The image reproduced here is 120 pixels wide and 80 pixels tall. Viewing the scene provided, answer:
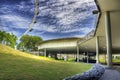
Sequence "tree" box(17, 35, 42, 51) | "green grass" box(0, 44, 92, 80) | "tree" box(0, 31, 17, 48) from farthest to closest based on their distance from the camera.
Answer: "tree" box(17, 35, 42, 51), "tree" box(0, 31, 17, 48), "green grass" box(0, 44, 92, 80)

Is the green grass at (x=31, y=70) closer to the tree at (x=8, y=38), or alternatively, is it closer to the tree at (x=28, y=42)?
the tree at (x=8, y=38)

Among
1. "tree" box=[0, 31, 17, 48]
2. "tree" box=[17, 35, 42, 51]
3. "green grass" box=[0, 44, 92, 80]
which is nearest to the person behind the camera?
"green grass" box=[0, 44, 92, 80]

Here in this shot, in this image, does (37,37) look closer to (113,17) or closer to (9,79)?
(113,17)

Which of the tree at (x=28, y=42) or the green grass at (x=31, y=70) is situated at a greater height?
the tree at (x=28, y=42)

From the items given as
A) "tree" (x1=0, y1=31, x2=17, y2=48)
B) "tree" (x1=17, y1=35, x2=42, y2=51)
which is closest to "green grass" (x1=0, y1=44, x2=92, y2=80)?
"tree" (x1=0, y1=31, x2=17, y2=48)

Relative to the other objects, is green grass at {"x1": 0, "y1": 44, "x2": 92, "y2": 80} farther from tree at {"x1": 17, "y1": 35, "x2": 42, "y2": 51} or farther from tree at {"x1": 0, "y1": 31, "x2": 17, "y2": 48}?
tree at {"x1": 17, "y1": 35, "x2": 42, "y2": 51}

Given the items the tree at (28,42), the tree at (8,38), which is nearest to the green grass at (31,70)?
the tree at (8,38)

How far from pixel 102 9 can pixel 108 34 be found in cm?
394

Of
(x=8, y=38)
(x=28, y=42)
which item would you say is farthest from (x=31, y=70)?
(x=28, y=42)

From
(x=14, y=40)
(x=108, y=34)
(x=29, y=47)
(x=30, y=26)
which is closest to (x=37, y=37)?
(x=29, y=47)

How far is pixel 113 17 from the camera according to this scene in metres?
26.5

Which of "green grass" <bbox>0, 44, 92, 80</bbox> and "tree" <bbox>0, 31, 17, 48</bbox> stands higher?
"tree" <bbox>0, 31, 17, 48</bbox>

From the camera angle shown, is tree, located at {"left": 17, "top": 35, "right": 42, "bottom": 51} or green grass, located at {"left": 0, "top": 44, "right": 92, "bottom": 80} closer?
green grass, located at {"left": 0, "top": 44, "right": 92, "bottom": 80}

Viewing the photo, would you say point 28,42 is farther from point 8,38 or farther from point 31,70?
point 31,70
